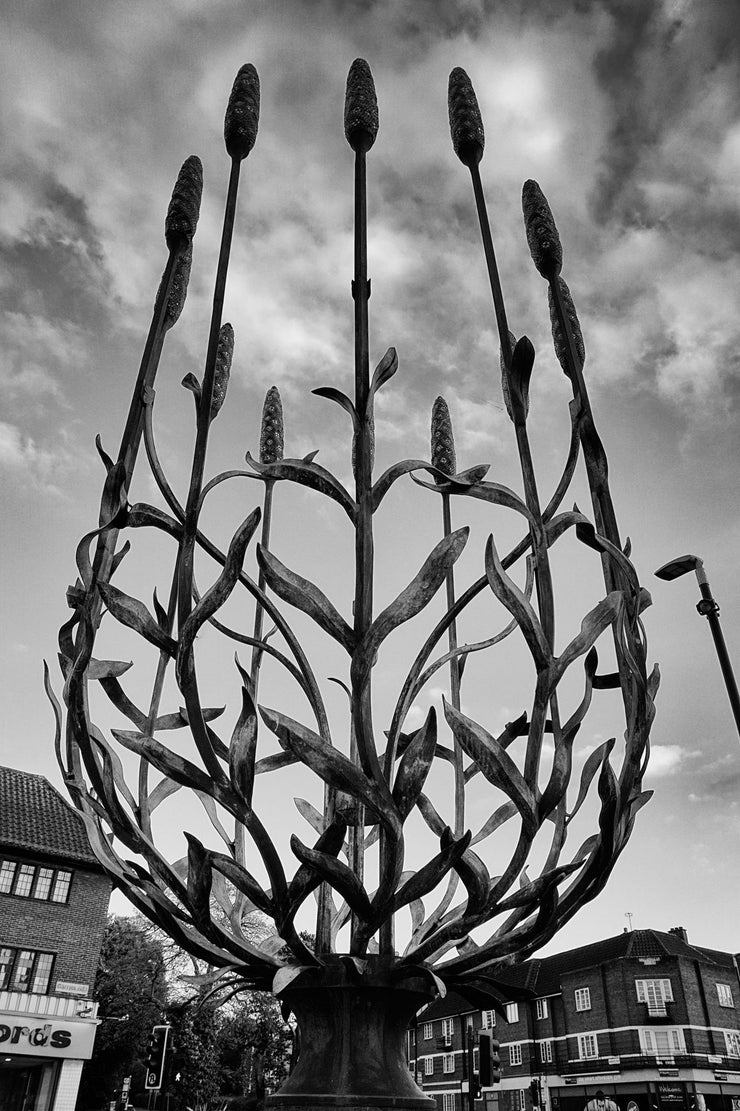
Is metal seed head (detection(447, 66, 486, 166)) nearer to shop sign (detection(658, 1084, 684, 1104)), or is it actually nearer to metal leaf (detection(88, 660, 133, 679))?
metal leaf (detection(88, 660, 133, 679))

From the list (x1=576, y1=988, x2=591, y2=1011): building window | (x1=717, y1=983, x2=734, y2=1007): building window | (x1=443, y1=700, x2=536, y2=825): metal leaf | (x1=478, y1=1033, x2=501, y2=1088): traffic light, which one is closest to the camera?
(x1=443, y1=700, x2=536, y2=825): metal leaf

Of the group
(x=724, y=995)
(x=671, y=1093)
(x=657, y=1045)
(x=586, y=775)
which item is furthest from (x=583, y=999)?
(x=586, y=775)

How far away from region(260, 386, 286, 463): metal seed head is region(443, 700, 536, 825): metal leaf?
5.10 metres

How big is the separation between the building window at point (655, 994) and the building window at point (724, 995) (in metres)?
3.69

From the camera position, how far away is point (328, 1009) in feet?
16.7

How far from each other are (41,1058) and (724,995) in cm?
3594

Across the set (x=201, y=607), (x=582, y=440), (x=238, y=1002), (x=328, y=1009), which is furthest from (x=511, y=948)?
(x=238, y=1002)

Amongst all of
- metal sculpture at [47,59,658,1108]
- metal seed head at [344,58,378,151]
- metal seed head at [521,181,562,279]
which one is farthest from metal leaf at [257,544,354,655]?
metal seed head at [344,58,378,151]

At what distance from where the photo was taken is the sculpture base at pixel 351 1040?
4.75m

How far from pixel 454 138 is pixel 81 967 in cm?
2702

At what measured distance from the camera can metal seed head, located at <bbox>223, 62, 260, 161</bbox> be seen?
806 centimetres

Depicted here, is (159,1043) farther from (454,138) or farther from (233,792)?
(454,138)

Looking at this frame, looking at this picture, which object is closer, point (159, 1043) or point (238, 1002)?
point (159, 1043)

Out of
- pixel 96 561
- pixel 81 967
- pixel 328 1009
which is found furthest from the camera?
pixel 81 967
